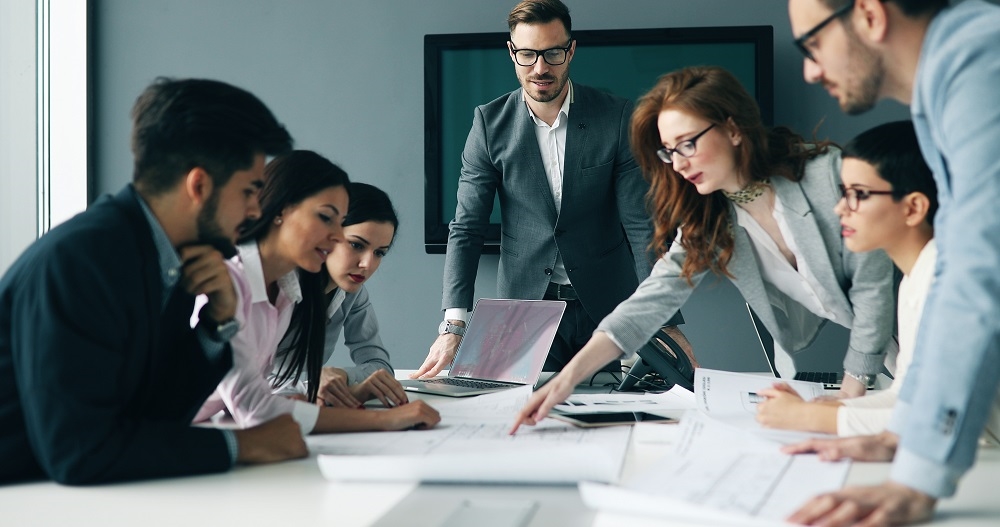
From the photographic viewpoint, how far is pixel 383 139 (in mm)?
3754

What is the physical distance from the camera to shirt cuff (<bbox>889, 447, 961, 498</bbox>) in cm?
85

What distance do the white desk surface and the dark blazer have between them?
3 cm

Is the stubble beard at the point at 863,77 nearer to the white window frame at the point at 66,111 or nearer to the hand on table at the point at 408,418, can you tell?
the hand on table at the point at 408,418

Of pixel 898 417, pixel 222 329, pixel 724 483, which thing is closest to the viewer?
pixel 724 483

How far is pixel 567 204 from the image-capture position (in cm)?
262

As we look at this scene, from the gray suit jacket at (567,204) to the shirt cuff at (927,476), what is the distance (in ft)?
5.59

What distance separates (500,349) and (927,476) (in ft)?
3.98

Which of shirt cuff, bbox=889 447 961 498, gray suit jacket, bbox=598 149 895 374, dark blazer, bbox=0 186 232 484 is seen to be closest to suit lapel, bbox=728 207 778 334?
gray suit jacket, bbox=598 149 895 374

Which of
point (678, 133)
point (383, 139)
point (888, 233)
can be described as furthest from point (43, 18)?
point (888, 233)

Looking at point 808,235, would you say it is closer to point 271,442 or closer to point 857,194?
point 857,194

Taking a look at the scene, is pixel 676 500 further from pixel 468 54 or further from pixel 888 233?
pixel 468 54

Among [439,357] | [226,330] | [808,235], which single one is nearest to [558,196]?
[439,357]

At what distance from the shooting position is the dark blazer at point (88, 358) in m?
1.03

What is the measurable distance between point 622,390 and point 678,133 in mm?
548
